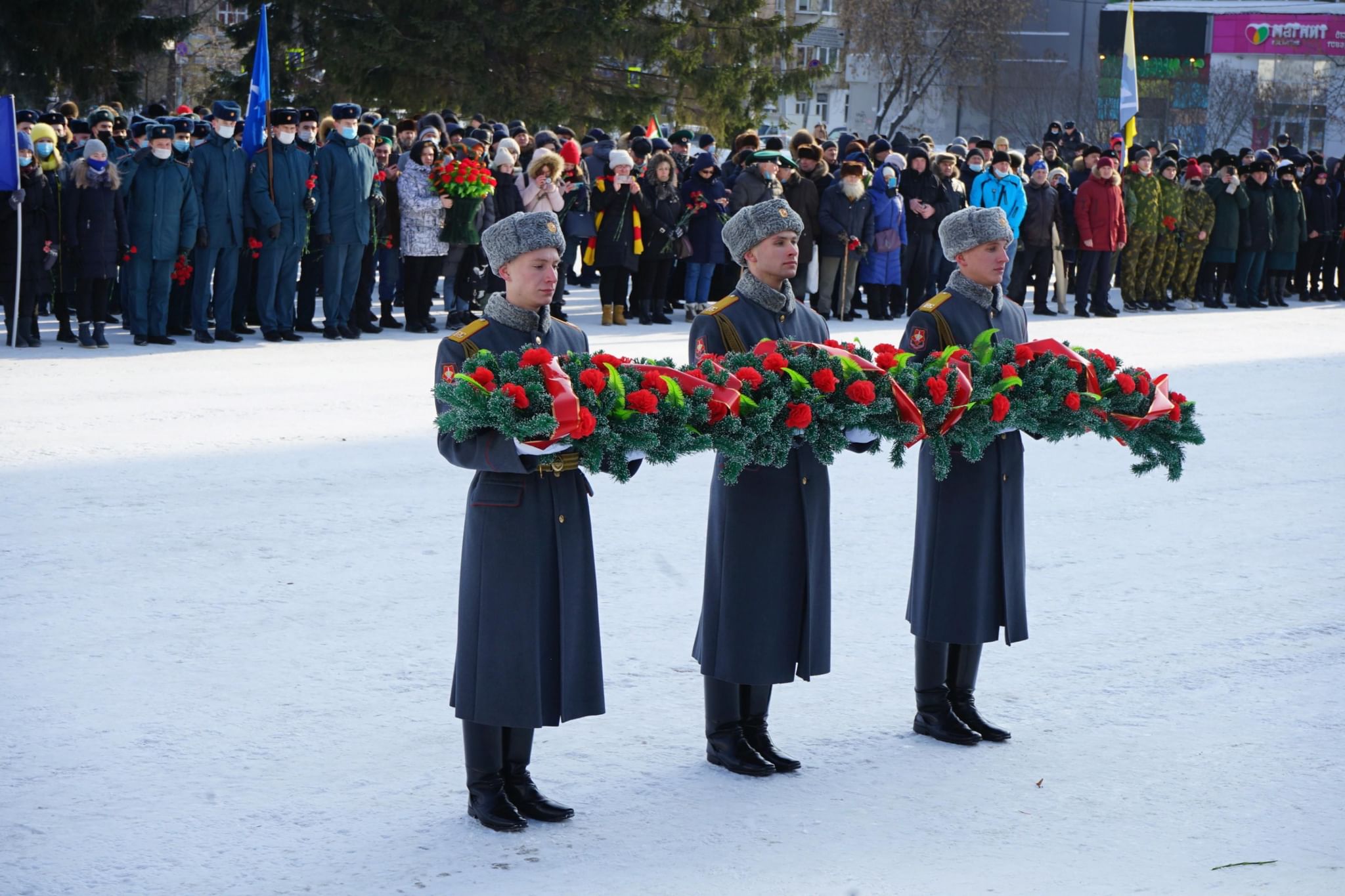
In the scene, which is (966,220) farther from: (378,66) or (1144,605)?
(378,66)

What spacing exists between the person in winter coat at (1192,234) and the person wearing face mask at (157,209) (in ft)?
42.6

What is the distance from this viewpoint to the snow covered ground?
180 inches

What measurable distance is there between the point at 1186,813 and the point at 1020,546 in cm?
114

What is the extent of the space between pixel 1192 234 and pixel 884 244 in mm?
5542

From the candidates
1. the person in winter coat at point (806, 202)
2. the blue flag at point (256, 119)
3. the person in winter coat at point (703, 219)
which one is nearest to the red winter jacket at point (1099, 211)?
the person in winter coat at point (806, 202)

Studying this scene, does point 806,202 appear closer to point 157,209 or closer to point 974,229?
point 157,209

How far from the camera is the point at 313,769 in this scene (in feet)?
16.8

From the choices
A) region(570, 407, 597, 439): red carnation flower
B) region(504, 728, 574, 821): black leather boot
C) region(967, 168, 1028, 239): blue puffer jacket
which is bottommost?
region(504, 728, 574, 821): black leather boot

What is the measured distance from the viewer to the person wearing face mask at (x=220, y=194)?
14.0 m

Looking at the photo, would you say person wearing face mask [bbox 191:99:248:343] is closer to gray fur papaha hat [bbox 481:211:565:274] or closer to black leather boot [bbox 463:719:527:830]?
gray fur papaha hat [bbox 481:211:565:274]

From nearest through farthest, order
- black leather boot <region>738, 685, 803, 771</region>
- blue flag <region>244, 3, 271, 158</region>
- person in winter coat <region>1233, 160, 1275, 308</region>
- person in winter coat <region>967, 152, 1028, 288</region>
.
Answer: black leather boot <region>738, 685, 803, 771</region> < blue flag <region>244, 3, 271, 158</region> < person in winter coat <region>967, 152, 1028, 288</region> < person in winter coat <region>1233, 160, 1275, 308</region>

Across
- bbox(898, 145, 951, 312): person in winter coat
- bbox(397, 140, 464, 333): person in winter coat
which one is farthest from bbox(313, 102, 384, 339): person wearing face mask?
bbox(898, 145, 951, 312): person in winter coat

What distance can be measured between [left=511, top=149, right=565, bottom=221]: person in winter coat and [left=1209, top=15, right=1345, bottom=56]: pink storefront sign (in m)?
49.0

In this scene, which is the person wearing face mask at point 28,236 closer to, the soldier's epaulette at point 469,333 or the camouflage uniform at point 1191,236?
the soldier's epaulette at point 469,333
